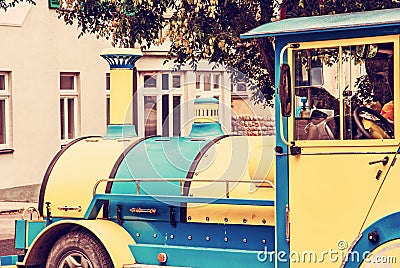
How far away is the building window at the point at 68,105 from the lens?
22.4 m

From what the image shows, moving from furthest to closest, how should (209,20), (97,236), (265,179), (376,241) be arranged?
(209,20), (97,236), (265,179), (376,241)

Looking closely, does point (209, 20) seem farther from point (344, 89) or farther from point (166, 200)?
point (344, 89)

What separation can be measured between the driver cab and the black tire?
7.34ft

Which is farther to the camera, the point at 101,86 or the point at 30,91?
the point at 101,86

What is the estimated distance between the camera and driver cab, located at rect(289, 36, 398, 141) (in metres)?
7.13

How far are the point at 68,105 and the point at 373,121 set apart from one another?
16.1 metres

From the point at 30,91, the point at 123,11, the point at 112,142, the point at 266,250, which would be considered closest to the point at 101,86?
the point at 30,91

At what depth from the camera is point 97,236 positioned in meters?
8.70

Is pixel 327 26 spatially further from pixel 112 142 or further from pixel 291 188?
pixel 112 142

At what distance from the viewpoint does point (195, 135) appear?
30.0 feet

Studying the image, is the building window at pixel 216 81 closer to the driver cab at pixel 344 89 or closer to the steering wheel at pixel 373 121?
the driver cab at pixel 344 89

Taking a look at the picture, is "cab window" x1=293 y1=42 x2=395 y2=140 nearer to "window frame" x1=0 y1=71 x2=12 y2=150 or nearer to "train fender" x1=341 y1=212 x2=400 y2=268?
"train fender" x1=341 y1=212 x2=400 y2=268

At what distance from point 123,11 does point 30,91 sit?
8.34 metres

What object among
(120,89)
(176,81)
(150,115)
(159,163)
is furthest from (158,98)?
(159,163)
